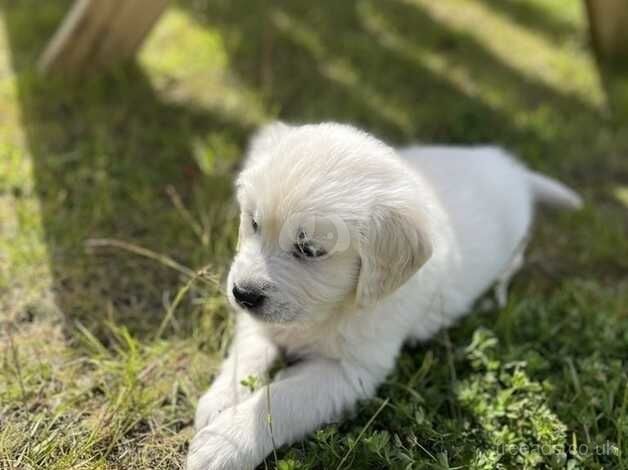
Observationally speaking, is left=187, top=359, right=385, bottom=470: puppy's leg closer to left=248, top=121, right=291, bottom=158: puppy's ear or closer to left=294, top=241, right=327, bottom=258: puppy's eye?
left=294, top=241, right=327, bottom=258: puppy's eye

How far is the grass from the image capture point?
245 centimetres

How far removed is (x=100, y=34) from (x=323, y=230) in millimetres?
2629

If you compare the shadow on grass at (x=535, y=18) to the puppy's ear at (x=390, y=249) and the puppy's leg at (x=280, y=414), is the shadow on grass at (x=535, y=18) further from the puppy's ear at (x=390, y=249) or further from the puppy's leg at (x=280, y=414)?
the puppy's leg at (x=280, y=414)

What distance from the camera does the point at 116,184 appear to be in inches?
141

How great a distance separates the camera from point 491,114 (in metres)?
4.55

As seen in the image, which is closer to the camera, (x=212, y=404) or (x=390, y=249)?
(x=390, y=249)

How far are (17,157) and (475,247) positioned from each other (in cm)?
239

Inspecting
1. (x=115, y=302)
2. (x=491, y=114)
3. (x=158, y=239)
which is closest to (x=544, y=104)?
(x=491, y=114)

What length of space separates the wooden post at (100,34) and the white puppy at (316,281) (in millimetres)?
1798

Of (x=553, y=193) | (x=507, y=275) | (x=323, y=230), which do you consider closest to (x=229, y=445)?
(x=323, y=230)

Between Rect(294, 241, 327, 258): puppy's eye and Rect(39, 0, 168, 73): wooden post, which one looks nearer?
Rect(294, 241, 327, 258): puppy's eye

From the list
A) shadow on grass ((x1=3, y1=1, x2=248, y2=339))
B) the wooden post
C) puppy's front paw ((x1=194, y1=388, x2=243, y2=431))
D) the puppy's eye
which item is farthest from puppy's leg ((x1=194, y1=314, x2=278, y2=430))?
the wooden post

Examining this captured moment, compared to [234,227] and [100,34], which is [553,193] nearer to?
[234,227]

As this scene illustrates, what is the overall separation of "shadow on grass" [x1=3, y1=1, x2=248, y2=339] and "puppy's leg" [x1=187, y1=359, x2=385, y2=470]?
2.15 feet
